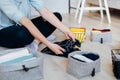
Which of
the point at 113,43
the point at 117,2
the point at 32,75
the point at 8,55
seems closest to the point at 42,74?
the point at 32,75

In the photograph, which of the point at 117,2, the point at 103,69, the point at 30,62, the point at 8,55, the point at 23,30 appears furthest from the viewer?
the point at 117,2

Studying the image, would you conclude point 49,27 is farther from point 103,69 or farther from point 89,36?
point 103,69

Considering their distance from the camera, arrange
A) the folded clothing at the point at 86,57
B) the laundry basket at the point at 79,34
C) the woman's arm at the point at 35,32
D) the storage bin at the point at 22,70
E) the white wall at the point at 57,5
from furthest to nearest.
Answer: the white wall at the point at 57,5
the laundry basket at the point at 79,34
the woman's arm at the point at 35,32
the folded clothing at the point at 86,57
the storage bin at the point at 22,70

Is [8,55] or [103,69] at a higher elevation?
[8,55]

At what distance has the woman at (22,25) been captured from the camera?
1.79 meters

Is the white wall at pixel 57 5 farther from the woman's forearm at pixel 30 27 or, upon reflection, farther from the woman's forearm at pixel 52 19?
the woman's forearm at pixel 30 27

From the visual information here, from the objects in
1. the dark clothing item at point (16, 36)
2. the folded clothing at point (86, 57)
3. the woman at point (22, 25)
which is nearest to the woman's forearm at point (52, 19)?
the woman at point (22, 25)

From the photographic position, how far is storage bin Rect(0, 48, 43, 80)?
141cm

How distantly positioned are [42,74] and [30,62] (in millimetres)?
146

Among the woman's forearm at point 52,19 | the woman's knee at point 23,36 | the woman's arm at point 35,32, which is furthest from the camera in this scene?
the woman's forearm at point 52,19

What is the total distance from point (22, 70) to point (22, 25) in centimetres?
55

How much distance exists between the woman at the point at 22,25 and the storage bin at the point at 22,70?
1.04 ft

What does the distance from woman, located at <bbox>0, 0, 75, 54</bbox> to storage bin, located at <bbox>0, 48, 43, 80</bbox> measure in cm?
32

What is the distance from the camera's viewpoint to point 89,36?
8.12 feet
